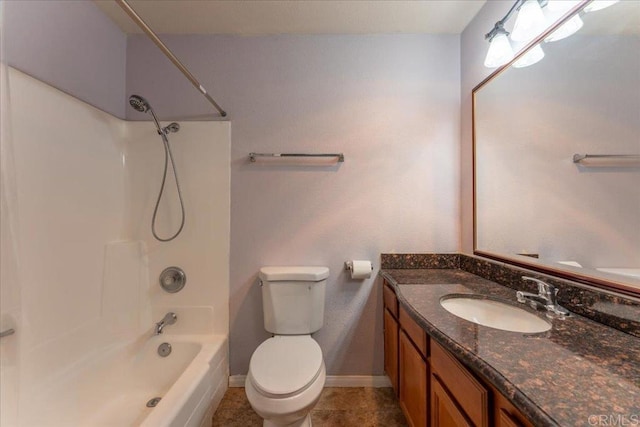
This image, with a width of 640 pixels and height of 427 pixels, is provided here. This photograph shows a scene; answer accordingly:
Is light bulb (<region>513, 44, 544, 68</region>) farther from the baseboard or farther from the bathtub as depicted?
the bathtub

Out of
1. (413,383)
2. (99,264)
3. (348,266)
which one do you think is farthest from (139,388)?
(413,383)

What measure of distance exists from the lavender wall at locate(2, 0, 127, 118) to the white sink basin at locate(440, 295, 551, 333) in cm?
195

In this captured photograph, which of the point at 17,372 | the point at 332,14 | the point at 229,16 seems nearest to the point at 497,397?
the point at 17,372

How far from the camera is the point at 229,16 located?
1.59 meters

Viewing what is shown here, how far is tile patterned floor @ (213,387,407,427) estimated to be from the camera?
1425 millimetres

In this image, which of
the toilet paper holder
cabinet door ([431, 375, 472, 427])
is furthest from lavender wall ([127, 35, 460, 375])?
cabinet door ([431, 375, 472, 427])

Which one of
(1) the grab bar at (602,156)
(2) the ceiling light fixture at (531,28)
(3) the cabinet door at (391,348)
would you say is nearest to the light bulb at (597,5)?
(2) the ceiling light fixture at (531,28)

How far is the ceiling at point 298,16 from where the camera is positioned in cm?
149

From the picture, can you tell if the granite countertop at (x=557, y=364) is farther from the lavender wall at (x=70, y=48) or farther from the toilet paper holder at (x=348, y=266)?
the lavender wall at (x=70, y=48)

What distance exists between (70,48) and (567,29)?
2406mm

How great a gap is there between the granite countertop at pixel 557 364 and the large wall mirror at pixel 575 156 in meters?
0.25

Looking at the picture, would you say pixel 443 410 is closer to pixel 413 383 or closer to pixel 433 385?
pixel 433 385

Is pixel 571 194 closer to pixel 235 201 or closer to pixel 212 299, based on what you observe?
pixel 235 201

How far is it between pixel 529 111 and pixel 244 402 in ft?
7.45
